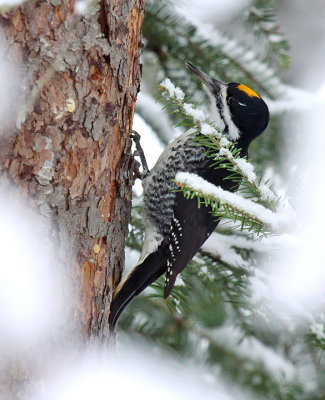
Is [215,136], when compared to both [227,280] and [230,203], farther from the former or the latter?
[227,280]

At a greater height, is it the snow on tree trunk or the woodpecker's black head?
the woodpecker's black head

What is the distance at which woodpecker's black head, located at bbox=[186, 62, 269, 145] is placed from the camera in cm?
252

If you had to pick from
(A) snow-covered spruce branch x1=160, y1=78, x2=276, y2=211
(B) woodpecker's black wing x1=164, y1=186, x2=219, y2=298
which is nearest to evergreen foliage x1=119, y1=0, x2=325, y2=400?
(B) woodpecker's black wing x1=164, y1=186, x2=219, y2=298

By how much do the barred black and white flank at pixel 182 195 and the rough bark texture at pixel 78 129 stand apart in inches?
12.8

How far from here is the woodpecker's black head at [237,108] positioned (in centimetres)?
252

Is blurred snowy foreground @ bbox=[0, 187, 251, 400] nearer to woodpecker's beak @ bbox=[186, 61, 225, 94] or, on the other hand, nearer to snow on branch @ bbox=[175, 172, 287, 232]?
snow on branch @ bbox=[175, 172, 287, 232]

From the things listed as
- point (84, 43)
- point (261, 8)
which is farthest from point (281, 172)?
point (84, 43)

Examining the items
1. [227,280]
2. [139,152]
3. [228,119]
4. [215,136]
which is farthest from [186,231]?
[215,136]

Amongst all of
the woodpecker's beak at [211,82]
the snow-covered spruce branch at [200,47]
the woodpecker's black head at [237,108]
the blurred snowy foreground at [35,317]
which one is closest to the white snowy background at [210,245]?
the blurred snowy foreground at [35,317]

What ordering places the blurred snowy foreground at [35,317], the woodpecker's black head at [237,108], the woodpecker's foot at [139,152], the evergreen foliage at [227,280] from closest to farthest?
the blurred snowy foreground at [35,317]
the woodpecker's foot at [139,152]
the evergreen foliage at [227,280]
the woodpecker's black head at [237,108]

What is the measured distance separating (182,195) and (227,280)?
417 millimetres

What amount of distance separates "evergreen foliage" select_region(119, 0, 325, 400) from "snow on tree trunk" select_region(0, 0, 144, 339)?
1.96 feet

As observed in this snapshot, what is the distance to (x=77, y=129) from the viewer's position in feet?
5.57

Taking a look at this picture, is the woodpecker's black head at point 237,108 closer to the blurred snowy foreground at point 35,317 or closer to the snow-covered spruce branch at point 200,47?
the snow-covered spruce branch at point 200,47
